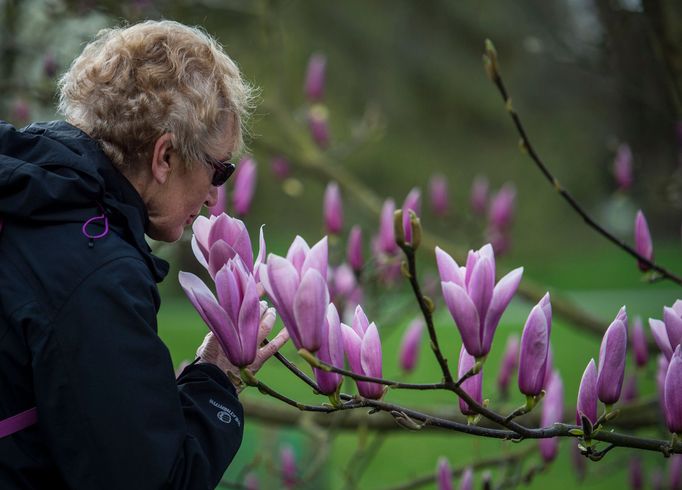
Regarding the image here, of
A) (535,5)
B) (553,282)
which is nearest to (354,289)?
(535,5)

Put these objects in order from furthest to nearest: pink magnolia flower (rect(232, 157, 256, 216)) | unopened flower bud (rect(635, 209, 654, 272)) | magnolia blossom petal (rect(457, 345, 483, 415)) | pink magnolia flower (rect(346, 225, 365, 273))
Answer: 1. pink magnolia flower (rect(346, 225, 365, 273))
2. pink magnolia flower (rect(232, 157, 256, 216))
3. unopened flower bud (rect(635, 209, 654, 272))
4. magnolia blossom petal (rect(457, 345, 483, 415))

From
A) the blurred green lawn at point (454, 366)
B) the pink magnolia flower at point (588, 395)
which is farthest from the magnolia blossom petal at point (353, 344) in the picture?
the blurred green lawn at point (454, 366)

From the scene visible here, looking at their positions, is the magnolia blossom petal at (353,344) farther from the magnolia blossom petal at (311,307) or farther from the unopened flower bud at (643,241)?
the unopened flower bud at (643,241)

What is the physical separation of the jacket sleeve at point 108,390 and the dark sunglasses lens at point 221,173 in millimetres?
315

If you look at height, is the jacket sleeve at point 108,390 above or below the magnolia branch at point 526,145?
below

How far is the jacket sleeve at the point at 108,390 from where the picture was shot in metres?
1.32

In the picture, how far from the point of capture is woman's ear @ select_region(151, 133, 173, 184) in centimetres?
156

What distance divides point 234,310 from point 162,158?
1.07 ft

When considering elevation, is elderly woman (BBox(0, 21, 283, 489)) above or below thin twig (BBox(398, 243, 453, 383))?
below

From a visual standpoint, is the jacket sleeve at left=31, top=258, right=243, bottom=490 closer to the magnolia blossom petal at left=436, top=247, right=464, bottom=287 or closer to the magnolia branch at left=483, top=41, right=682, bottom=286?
the magnolia blossom petal at left=436, top=247, right=464, bottom=287

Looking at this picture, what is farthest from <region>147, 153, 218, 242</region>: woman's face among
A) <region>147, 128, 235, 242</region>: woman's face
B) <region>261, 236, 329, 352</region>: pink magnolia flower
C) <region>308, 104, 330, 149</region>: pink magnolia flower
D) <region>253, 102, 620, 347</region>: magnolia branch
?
<region>308, 104, 330, 149</region>: pink magnolia flower

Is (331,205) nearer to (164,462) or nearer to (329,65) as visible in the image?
(164,462)

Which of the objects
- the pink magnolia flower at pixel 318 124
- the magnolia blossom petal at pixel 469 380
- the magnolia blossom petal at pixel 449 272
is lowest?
the pink magnolia flower at pixel 318 124

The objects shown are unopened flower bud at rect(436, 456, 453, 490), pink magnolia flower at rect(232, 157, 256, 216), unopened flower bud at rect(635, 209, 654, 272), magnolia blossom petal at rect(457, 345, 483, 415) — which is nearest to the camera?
magnolia blossom petal at rect(457, 345, 483, 415)
